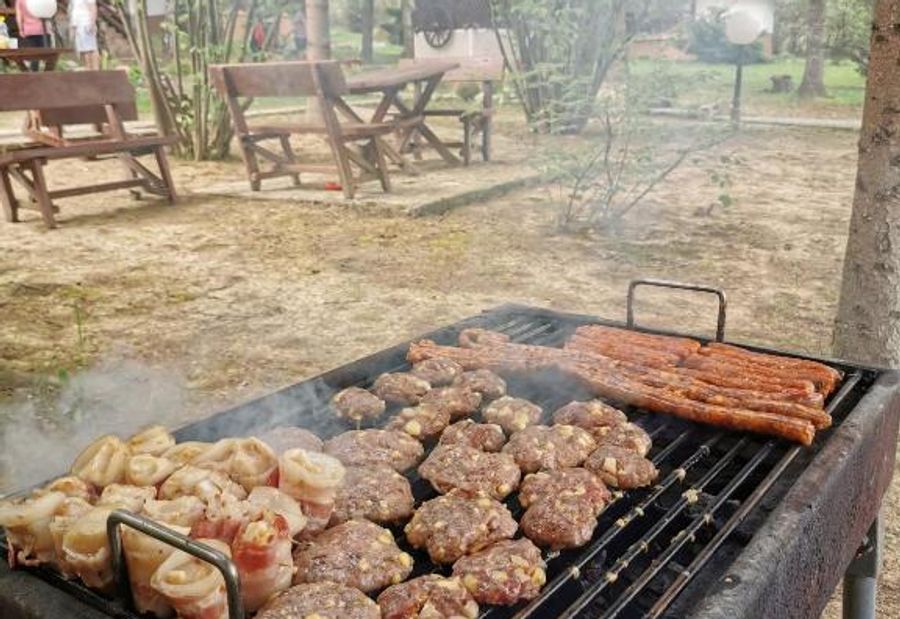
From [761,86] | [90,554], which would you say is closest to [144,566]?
[90,554]

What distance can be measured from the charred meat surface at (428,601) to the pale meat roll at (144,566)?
1.44 feet

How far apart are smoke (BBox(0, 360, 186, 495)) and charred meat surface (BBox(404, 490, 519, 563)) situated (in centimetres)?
247

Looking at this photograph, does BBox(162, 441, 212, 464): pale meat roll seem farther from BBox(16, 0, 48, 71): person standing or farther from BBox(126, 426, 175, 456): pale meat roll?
BBox(16, 0, 48, 71): person standing

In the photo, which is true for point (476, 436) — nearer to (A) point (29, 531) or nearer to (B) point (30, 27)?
(A) point (29, 531)

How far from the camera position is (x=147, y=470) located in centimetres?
202

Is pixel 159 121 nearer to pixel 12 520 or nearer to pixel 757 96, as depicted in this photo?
pixel 12 520

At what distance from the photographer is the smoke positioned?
4.13 meters

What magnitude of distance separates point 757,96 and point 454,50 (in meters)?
9.85

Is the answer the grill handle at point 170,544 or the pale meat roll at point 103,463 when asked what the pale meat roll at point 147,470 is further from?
the grill handle at point 170,544

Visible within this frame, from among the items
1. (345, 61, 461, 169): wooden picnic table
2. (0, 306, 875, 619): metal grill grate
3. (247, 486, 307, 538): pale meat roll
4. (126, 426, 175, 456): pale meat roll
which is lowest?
(0, 306, 875, 619): metal grill grate

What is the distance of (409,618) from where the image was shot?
1739mm

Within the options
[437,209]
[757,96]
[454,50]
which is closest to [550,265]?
[437,209]

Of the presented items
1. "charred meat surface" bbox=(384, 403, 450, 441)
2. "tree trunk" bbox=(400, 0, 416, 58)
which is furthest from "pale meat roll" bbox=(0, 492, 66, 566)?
"tree trunk" bbox=(400, 0, 416, 58)

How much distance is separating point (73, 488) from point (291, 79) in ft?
27.1
